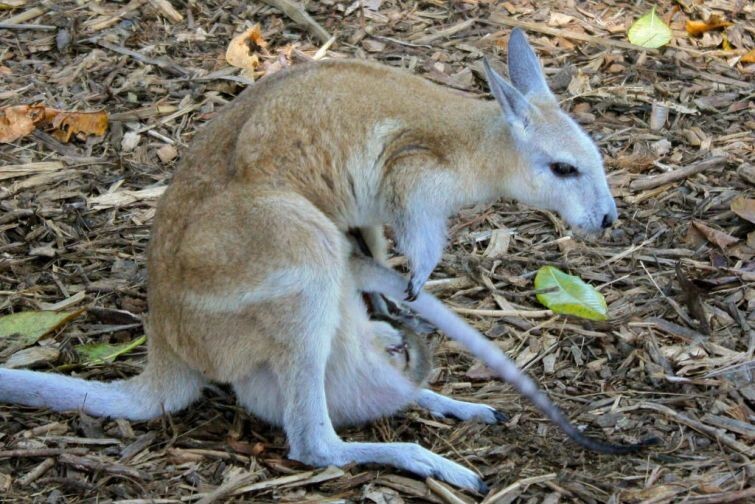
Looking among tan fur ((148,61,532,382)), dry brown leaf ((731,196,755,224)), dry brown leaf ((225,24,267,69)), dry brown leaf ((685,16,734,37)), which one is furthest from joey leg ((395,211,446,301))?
dry brown leaf ((685,16,734,37))

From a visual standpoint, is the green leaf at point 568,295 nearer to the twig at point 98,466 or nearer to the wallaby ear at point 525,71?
the wallaby ear at point 525,71

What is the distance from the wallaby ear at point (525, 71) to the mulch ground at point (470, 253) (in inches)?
46.0

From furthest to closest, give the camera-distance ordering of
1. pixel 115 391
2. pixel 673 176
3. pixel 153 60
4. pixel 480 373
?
pixel 153 60 < pixel 673 176 < pixel 480 373 < pixel 115 391

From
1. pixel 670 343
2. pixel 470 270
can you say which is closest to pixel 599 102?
pixel 470 270

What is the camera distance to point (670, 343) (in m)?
5.13

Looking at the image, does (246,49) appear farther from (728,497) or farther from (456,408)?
(728,497)

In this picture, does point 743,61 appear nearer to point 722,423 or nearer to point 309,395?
point 722,423

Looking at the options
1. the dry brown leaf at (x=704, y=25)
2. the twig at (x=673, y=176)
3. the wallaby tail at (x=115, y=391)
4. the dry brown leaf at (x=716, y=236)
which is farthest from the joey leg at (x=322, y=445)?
the dry brown leaf at (x=704, y=25)

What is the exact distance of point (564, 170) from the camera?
186 inches

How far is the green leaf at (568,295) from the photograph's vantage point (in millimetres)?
5297

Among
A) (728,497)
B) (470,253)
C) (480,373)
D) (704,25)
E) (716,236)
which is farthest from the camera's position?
(704,25)

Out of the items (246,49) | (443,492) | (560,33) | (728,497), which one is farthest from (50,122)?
(728,497)

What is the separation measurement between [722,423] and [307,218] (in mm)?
1999

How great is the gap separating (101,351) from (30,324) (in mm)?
384
